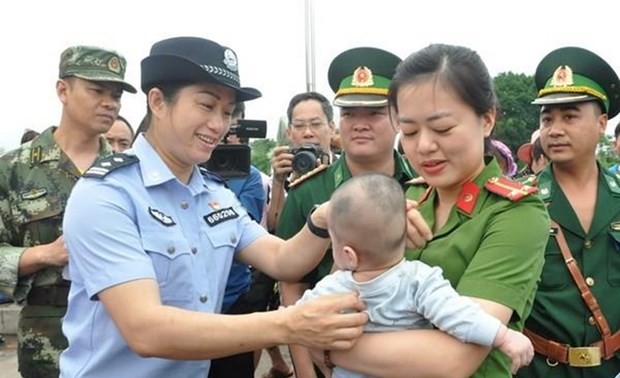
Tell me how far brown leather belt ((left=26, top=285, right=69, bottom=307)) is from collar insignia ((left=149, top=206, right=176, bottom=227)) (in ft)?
3.81

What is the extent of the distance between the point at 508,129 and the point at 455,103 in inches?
984

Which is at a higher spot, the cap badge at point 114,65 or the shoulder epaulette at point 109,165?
the cap badge at point 114,65

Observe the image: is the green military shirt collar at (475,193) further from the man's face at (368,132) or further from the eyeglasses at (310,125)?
the eyeglasses at (310,125)

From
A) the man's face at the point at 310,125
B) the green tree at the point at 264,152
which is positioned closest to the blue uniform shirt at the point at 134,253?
the man's face at the point at 310,125

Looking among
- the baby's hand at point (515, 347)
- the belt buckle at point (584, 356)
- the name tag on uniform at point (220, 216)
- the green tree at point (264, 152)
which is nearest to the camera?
the baby's hand at point (515, 347)

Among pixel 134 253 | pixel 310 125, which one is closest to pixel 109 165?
pixel 134 253

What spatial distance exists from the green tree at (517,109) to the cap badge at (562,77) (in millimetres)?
20843

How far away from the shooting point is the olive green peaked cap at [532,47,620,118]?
256 centimetres

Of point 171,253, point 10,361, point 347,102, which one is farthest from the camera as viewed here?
point 10,361

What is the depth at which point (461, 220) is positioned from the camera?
1.64 meters

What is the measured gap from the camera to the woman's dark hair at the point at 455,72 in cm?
156

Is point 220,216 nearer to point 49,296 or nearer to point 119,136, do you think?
point 49,296

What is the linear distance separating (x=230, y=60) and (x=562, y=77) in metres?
1.53

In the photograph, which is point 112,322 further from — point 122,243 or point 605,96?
point 605,96
